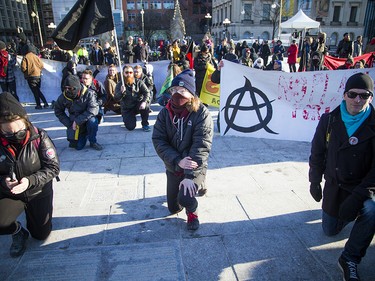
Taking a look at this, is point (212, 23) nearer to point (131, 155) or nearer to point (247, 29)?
point (247, 29)

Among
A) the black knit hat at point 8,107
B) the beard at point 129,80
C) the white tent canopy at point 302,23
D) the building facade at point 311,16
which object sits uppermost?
the building facade at point 311,16

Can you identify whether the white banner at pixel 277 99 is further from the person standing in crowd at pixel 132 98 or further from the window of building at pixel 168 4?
the window of building at pixel 168 4

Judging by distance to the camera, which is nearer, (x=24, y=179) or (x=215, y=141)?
(x=24, y=179)

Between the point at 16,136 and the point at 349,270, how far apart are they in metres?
3.07

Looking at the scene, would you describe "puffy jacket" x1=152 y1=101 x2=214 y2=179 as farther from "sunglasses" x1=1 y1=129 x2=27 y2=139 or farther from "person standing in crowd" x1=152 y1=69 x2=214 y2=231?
"sunglasses" x1=1 y1=129 x2=27 y2=139

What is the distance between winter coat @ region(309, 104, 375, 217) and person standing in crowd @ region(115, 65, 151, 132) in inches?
176

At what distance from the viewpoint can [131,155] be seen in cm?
533

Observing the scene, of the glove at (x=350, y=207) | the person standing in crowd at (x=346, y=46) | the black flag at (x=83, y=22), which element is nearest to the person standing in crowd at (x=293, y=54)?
the person standing in crowd at (x=346, y=46)

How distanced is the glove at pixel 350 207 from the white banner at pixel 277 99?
11.0 ft

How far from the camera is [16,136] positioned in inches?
104

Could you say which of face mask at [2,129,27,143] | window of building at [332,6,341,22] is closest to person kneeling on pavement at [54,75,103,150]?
face mask at [2,129,27,143]

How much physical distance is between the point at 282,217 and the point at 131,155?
297 centimetres

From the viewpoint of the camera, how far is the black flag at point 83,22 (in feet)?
16.8

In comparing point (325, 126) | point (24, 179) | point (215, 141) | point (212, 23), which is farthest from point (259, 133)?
point (212, 23)
